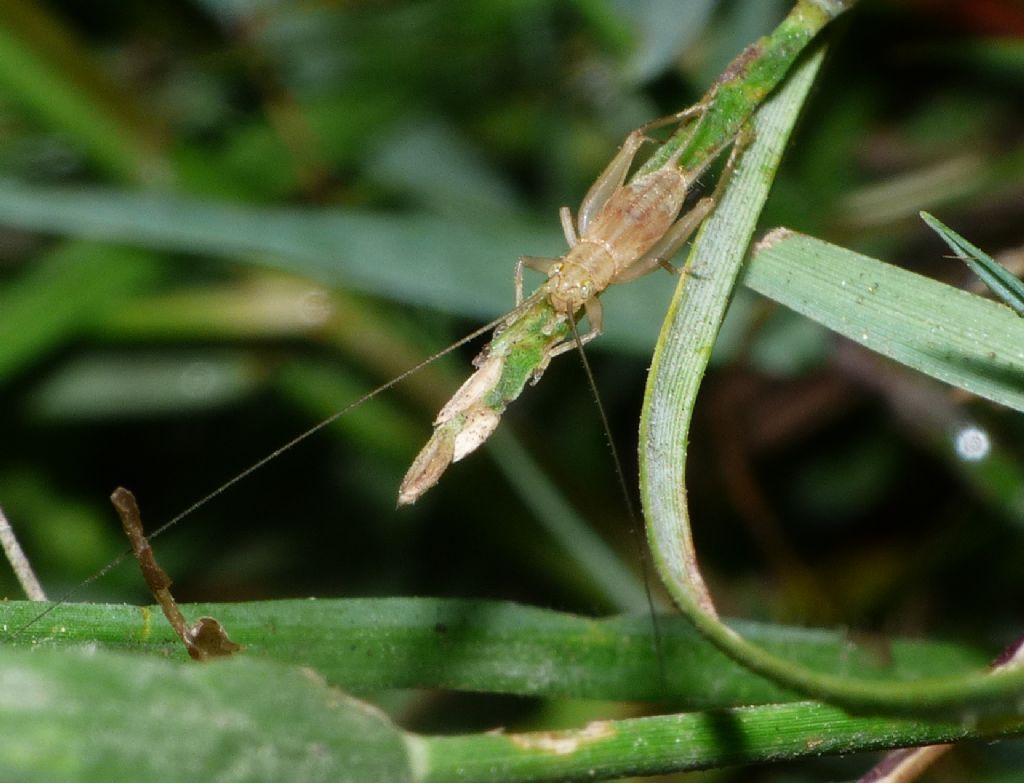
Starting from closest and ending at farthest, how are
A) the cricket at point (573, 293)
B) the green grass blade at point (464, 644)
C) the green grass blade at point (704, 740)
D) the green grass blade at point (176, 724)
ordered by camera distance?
the green grass blade at point (176, 724) → the green grass blade at point (704, 740) → the green grass blade at point (464, 644) → the cricket at point (573, 293)

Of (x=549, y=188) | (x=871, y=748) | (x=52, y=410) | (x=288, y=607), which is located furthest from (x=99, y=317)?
(x=871, y=748)

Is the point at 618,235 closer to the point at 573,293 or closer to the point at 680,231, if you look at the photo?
the point at 680,231

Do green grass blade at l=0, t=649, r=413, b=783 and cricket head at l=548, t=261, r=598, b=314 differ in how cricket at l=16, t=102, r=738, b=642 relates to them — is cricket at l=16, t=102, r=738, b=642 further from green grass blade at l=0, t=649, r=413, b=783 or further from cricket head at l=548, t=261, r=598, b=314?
green grass blade at l=0, t=649, r=413, b=783

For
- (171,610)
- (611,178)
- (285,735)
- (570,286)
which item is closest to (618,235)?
(611,178)

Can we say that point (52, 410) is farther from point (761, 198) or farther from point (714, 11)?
point (761, 198)

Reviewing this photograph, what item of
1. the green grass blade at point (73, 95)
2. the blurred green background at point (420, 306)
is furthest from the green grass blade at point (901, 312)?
the green grass blade at point (73, 95)

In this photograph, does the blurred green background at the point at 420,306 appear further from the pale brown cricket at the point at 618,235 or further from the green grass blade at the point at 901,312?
the green grass blade at the point at 901,312

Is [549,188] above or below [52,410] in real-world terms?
above
